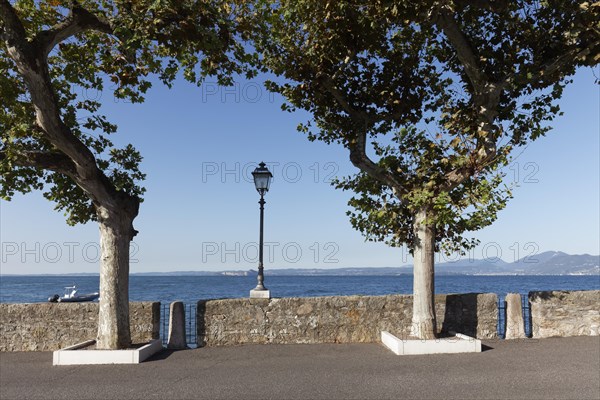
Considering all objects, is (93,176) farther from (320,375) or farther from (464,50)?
(464,50)

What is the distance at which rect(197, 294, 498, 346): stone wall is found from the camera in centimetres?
1041

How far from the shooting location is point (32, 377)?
7660 mm

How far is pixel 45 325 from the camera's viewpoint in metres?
10.0

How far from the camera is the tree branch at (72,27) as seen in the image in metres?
8.22

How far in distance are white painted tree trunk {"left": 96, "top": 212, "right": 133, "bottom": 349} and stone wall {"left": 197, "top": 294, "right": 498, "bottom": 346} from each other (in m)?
1.91

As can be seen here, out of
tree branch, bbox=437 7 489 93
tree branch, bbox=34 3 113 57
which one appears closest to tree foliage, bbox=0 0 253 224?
tree branch, bbox=34 3 113 57

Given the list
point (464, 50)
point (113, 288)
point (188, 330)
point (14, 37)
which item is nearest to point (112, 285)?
point (113, 288)

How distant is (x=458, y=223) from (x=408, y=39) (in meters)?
4.91

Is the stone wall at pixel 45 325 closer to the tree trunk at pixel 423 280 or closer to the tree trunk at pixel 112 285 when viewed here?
the tree trunk at pixel 112 285

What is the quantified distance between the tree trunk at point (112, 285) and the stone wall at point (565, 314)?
1003 cm

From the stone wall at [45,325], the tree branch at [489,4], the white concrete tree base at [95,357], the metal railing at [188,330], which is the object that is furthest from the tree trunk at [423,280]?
the stone wall at [45,325]

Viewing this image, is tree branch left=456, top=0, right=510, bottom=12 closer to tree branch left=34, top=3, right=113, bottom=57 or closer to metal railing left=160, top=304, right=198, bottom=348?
tree branch left=34, top=3, right=113, bottom=57

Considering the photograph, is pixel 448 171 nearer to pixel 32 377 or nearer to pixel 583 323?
pixel 583 323

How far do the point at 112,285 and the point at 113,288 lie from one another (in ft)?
0.23
